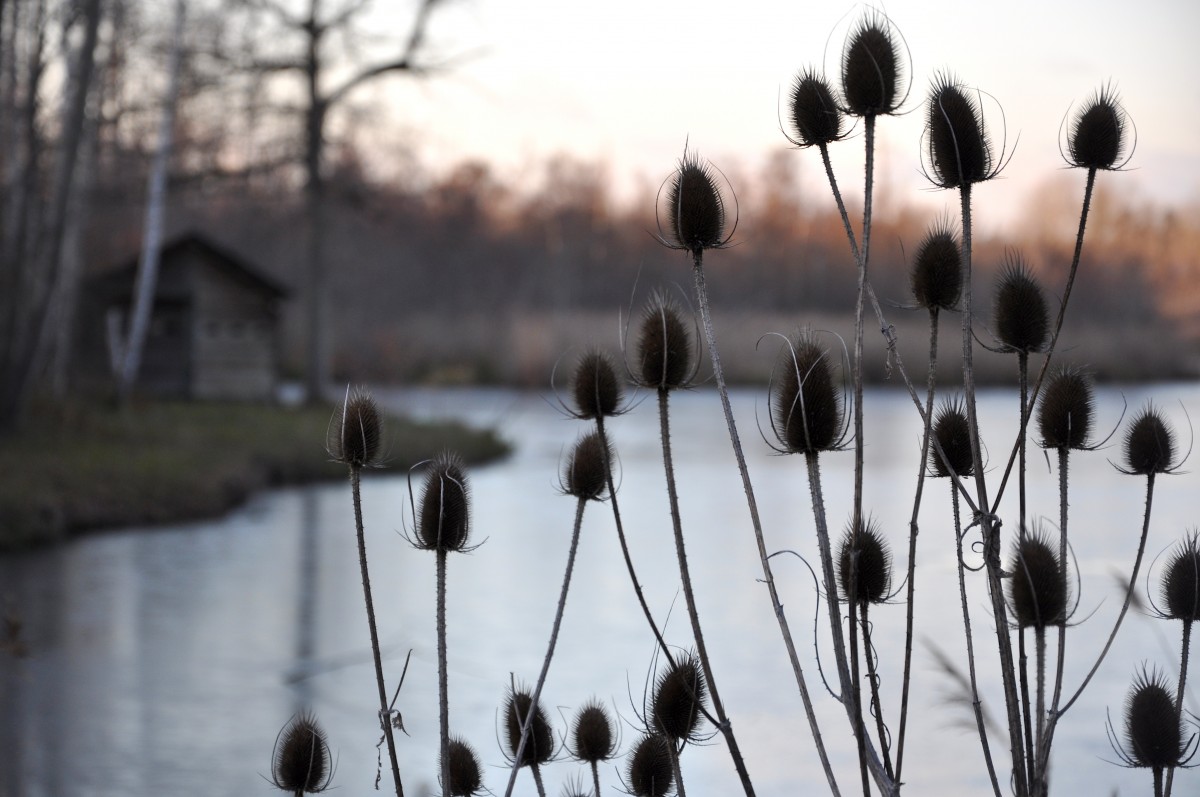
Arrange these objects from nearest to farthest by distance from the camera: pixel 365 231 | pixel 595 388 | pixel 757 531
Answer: pixel 757 531, pixel 595 388, pixel 365 231

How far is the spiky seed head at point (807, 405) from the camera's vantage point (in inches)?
61.8

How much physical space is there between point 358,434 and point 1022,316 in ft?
3.00

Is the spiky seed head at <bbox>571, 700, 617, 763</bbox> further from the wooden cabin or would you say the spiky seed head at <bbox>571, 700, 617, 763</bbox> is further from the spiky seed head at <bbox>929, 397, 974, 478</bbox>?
the wooden cabin

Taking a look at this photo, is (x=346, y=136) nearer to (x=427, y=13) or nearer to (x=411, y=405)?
(x=427, y=13)

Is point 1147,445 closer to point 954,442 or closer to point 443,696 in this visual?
point 954,442

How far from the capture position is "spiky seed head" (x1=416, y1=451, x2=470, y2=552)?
1.67 metres

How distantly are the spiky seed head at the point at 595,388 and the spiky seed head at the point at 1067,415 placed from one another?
1.99 ft

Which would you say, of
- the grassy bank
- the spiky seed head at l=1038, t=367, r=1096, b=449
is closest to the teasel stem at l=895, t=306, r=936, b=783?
the spiky seed head at l=1038, t=367, r=1096, b=449

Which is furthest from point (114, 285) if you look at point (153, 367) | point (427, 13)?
point (427, 13)

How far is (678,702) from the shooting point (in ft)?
5.97

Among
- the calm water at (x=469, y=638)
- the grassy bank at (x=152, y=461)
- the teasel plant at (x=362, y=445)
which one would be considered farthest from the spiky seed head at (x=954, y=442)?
the grassy bank at (x=152, y=461)

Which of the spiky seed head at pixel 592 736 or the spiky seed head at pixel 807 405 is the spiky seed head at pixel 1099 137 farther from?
Answer: the spiky seed head at pixel 592 736

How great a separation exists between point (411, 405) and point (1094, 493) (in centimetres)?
1254

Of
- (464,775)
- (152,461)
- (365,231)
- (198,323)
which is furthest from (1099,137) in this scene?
(365,231)
